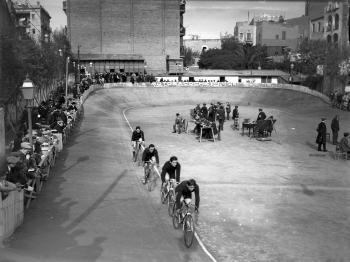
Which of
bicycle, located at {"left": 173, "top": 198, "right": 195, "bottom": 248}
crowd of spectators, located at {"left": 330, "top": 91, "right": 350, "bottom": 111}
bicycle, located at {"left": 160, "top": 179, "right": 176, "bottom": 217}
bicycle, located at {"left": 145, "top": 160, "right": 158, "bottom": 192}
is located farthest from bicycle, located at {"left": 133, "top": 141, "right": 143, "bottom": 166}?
crowd of spectators, located at {"left": 330, "top": 91, "right": 350, "bottom": 111}

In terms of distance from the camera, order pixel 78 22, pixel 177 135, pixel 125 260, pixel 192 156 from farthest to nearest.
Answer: pixel 78 22, pixel 177 135, pixel 192 156, pixel 125 260

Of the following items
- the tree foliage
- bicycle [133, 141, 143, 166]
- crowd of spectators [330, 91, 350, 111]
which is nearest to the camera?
bicycle [133, 141, 143, 166]

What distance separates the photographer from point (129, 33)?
85938mm

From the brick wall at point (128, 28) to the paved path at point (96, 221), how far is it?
225ft

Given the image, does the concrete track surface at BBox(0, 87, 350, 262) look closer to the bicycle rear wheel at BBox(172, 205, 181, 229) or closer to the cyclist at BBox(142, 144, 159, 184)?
the bicycle rear wheel at BBox(172, 205, 181, 229)

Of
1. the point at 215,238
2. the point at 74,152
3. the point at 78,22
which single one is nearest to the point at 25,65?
the point at 74,152

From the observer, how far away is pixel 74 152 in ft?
64.5

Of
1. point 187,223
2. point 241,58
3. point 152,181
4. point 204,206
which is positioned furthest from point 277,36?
point 187,223

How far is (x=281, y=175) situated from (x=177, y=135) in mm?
11053

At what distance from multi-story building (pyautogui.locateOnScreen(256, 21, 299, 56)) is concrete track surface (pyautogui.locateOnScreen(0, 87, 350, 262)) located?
95.4 metres

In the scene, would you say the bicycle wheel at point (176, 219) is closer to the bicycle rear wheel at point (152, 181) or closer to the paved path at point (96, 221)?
Result: the paved path at point (96, 221)

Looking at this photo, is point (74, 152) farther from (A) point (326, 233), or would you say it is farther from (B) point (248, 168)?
(A) point (326, 233)

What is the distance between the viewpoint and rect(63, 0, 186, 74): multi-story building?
276 ft

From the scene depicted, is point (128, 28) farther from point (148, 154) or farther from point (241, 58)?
point (148, 154)
